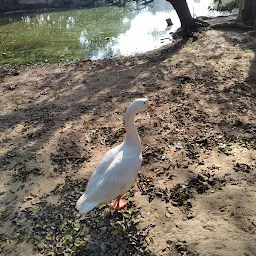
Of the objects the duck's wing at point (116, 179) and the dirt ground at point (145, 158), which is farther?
the dirt ground at point (145, 158)

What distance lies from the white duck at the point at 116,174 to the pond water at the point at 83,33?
5.56 metres

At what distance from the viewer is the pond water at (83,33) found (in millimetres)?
12344

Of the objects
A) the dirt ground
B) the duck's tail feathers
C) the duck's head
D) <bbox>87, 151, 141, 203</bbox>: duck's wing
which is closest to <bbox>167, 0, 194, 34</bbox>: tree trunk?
the dirt ground

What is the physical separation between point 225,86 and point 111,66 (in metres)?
3.88

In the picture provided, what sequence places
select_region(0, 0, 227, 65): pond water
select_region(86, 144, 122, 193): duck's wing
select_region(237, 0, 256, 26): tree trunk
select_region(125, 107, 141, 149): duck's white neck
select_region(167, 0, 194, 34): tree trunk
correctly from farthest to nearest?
select_region(0, 0, 227, 65): pond water → select_region(167, 0, 194, 34): tree trunk → select_region(237, 0, 256, 26): tree trunk → select_region(125, 107, 141, 149): duck's white neck → select_region(86, 144, 122, 193): duck's wing

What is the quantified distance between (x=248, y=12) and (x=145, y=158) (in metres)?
8.08

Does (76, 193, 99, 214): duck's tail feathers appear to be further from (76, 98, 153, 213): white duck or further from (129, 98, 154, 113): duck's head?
(129, 98, 154, 113): duck's head

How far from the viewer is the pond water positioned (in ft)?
40.5

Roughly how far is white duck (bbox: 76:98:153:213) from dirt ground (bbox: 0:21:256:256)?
0.52 m

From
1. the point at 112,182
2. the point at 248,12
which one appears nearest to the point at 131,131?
the point at 112,182

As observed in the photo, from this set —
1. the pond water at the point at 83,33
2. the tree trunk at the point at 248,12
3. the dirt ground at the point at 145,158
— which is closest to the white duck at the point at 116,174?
the dirt ground at the point at 145,158

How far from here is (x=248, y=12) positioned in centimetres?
1014

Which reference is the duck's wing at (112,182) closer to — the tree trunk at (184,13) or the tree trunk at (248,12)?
the tree trunk at (184,13)

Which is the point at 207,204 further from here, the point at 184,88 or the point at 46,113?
the point at 46,113
